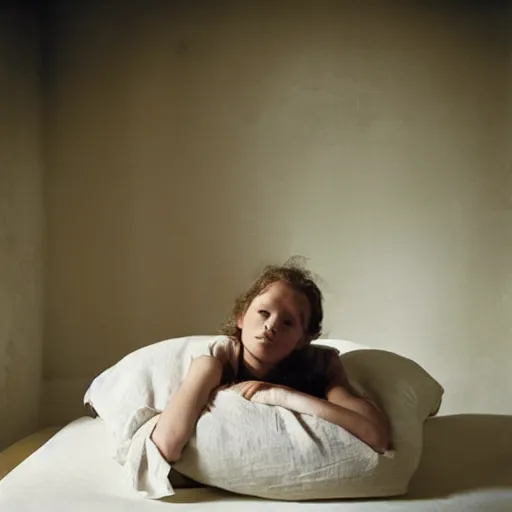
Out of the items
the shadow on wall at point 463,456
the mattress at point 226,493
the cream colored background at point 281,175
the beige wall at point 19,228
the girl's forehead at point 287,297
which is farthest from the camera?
the cream colored background at point 281,175

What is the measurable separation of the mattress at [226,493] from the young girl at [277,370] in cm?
9

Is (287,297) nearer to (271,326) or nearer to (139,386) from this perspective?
(271,326)

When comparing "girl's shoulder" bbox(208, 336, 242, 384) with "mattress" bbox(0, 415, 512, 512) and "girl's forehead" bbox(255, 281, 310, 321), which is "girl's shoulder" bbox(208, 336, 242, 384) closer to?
"girl's forehead" bbox(255, 281, 310, 321)

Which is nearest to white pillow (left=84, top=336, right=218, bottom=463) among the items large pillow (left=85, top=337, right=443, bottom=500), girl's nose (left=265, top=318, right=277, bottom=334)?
large pillow (left=85, top=337, right=443, bottom=500)

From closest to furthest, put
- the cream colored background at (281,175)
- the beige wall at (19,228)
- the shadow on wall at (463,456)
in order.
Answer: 1. the shadow on wall at (463,456)
2. the beige wall at (19,228)
3. the cream colored background at (281,175)

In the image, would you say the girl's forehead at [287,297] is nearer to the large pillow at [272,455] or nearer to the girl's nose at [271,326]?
the girl's nose at [271,326]

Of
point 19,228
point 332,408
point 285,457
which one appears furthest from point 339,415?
point 19,228

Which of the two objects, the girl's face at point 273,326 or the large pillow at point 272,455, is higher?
the girl's face at point 273,326

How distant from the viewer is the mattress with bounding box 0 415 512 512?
1.06 m

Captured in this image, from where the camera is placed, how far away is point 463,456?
133 centimetres

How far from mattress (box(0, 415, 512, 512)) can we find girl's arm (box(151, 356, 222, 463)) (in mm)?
84

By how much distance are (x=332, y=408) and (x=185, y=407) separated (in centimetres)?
24

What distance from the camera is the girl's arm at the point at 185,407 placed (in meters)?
1.11

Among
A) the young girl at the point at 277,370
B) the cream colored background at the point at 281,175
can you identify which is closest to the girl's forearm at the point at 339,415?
the young girl at the point at 277,370
